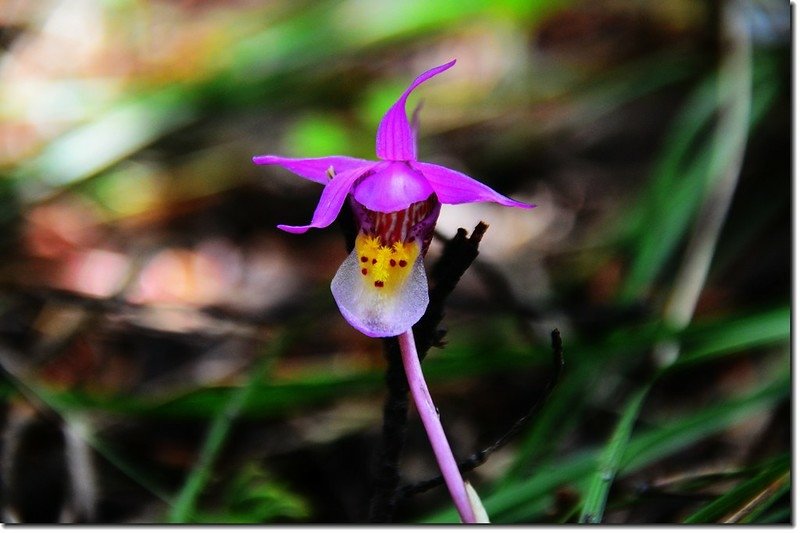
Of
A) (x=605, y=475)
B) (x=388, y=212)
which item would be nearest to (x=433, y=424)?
(x=388, y=212)

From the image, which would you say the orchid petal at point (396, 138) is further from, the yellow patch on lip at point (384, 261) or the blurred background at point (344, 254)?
the blurred background at point (344, 254)

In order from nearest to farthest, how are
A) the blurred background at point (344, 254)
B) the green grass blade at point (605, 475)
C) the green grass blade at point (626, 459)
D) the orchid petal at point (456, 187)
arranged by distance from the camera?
the orchid petal at point (456, 187)
the green grass blade at point (605, 475)
the green grass blade at point (626, 459)
the blurred background at point (344, 254)

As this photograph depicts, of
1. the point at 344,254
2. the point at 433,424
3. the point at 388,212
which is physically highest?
the point at 344,254

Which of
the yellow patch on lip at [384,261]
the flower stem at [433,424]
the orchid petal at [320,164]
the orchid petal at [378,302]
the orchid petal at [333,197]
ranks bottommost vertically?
the flower stem at [433,424]

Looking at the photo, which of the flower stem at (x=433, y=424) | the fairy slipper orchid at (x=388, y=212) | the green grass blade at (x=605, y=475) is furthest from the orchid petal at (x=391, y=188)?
the green grass blade at (x=605, y=475)

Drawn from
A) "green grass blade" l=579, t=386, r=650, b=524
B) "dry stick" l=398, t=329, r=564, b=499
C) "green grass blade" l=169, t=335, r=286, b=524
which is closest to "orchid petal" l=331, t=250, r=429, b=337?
"dry stick" l=398, t=329, r=564, b=499

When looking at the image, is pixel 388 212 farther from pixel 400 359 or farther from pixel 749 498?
pixel 749 498

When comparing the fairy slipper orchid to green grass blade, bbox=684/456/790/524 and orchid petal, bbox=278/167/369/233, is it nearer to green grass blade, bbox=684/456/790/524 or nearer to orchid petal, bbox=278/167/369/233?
orchid petal, bbox=278/167/369/233
